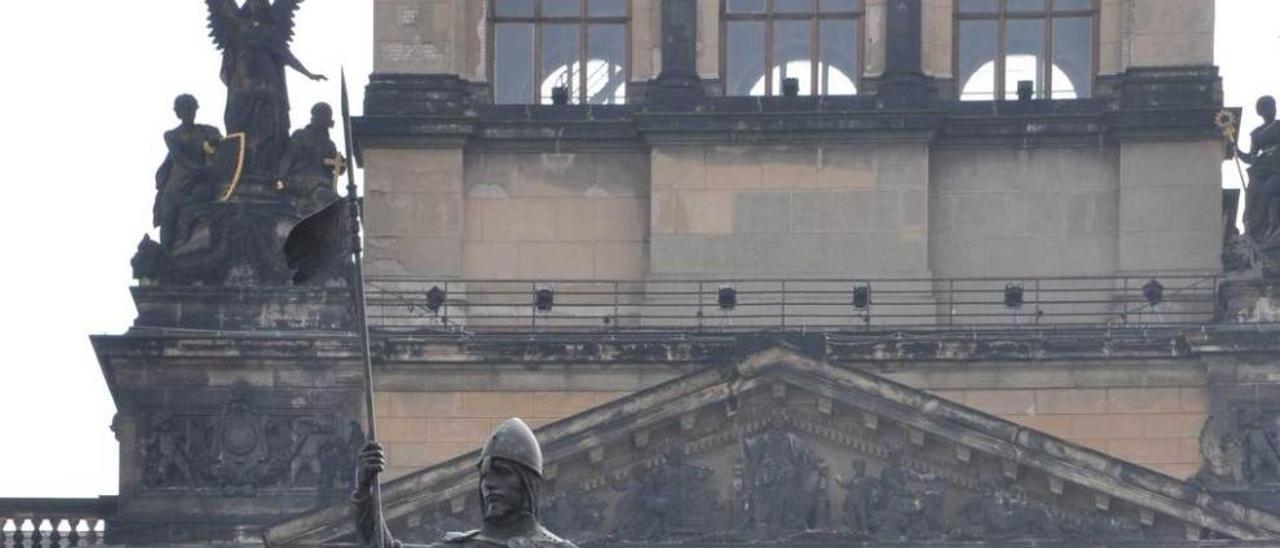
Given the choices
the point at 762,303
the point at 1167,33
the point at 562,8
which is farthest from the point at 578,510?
the point at 1167,33

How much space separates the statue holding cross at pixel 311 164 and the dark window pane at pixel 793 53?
→ 17.5 feet

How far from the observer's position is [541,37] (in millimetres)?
56031

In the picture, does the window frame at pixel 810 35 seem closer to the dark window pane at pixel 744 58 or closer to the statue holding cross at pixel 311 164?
the dark window pane at pixel 744 58

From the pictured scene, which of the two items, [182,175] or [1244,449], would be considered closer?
[1244,449]

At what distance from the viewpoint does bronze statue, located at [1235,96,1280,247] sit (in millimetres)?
52969

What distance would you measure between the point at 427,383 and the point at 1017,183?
693 cm

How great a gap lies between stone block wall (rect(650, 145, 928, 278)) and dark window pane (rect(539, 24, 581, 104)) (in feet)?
4.35

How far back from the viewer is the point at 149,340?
52.2m

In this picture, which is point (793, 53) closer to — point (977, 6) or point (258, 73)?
point (977, 6)

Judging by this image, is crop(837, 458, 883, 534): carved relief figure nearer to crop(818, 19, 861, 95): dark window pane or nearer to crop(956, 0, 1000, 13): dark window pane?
crop(818, 19, 861, 95): dark window pane

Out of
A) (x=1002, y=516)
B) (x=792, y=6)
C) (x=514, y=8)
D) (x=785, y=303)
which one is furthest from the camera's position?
(x=514, y=8)

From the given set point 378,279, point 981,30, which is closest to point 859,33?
point 981,30

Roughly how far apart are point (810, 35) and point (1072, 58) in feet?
8.92

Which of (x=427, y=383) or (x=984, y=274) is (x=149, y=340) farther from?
(x=984, y=274)
